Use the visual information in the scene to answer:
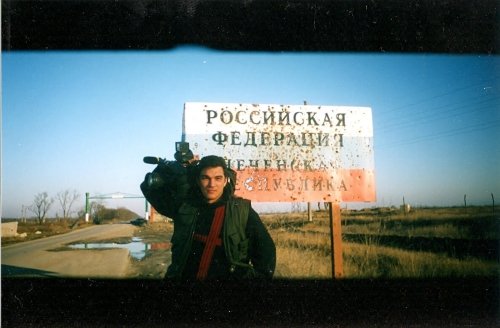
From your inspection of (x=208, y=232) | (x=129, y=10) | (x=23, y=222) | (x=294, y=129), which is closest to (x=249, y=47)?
(x=294, y=129)

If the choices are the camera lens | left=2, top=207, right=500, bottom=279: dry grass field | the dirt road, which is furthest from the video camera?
the dirt road

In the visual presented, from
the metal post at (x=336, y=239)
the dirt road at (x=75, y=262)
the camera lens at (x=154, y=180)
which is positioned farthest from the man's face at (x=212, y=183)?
the metal post at (x=336, y=239)

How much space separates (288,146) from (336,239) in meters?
1.21

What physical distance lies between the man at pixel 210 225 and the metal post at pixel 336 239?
2.36 feet

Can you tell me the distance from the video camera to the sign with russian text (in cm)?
21

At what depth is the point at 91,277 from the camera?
11.4 feet

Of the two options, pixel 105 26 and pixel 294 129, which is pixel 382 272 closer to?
pixel 294 129

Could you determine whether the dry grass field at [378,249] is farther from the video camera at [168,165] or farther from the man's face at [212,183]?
the video camera at [168,165]

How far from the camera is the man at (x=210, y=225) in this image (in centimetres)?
311

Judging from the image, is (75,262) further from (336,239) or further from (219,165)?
(336,239)

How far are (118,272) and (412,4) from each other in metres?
4.57

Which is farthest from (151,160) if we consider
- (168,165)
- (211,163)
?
(211,163)

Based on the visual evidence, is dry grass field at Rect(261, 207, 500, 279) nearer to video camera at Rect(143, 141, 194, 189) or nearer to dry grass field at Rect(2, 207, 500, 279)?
dry grass field at Rect(2, 207, 500, 279)

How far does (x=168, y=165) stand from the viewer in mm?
3281
